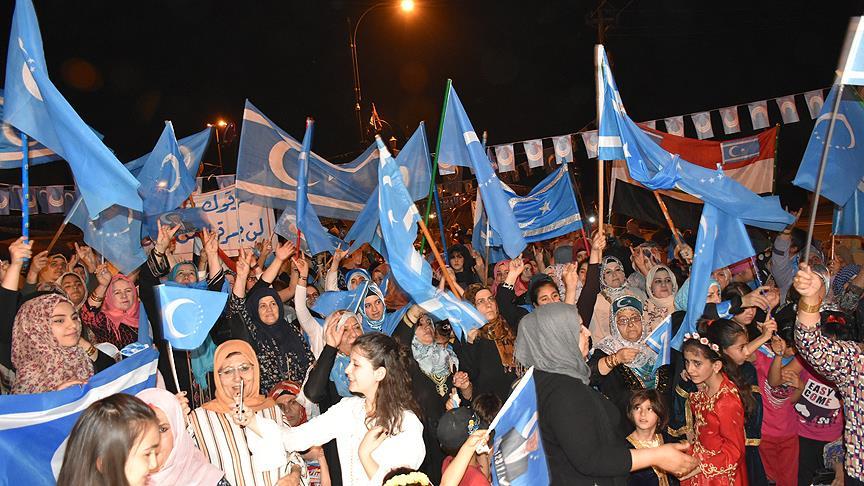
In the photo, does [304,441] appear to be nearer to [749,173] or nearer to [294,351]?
[294,351]

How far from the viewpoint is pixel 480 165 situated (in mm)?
6219

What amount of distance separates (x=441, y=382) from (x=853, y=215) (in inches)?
163

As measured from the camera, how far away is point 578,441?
128 inches

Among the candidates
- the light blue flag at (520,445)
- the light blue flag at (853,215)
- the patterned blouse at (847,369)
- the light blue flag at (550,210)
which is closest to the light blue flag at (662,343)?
the patterned blouse at (847,369)

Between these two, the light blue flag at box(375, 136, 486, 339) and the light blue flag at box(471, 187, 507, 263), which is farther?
the light blue flag at box(471, 187, 507, 263)

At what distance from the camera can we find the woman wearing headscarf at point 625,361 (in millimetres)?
5000

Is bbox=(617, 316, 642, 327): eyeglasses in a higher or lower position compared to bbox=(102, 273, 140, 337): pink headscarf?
lower

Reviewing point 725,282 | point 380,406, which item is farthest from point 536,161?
point 380,406

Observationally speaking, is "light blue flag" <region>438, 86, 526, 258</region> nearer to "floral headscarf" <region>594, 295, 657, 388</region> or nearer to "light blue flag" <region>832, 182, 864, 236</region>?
"floral headscarf" <region>594, 295, 657, 388</region>

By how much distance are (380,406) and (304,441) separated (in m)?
0.47

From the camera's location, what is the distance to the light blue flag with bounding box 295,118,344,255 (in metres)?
6.73

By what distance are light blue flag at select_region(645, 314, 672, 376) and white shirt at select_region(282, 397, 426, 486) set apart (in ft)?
9.21

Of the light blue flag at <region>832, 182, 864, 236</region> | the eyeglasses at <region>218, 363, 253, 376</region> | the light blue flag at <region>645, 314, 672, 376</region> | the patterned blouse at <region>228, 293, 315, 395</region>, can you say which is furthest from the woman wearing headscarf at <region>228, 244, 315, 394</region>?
the light blue flag at <region>832, 182, 864, 236</region>

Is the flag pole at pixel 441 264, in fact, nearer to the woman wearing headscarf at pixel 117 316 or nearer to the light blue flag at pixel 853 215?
the woman wearing headscarf at pixel 117 316
